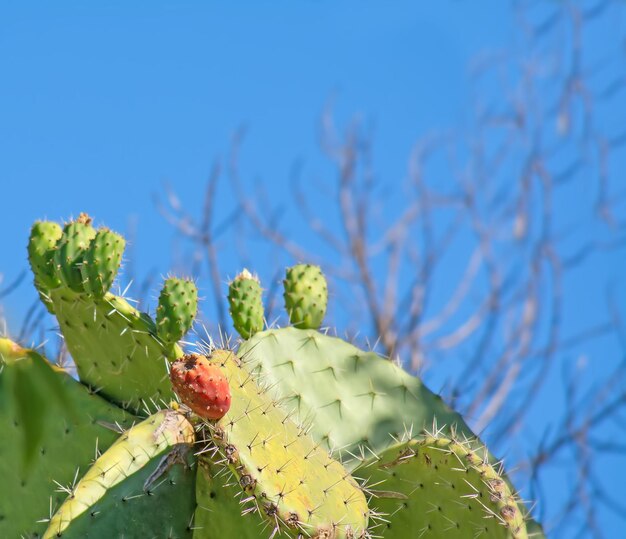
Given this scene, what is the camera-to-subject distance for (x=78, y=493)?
5.25 feet

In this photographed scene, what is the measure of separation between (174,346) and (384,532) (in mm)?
491

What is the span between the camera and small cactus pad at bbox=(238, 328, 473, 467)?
211 cm

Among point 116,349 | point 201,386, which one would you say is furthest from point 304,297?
point 201,386

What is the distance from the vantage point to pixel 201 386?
5.03 ft

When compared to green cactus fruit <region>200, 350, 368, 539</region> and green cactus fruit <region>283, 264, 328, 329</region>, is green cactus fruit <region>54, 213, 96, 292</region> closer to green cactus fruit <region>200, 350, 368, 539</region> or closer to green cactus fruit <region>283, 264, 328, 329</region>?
green cactus fruit <region>200, 350, 368, 539</region>

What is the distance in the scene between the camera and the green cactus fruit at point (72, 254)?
6.67 ft

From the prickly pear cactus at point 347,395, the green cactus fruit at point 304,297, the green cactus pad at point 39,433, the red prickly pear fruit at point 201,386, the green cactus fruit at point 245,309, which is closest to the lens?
the red prickly pear fruit at point 201,386

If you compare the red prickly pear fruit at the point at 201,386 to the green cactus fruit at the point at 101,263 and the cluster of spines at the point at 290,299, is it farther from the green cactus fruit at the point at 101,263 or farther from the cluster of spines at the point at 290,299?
the cluster of spines at the point at 290,299

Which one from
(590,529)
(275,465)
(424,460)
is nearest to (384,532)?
(424,460)

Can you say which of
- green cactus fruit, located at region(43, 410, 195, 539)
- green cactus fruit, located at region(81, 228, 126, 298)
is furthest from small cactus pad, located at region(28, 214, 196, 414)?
green cactus fruit, located at region(43, 410, 195, 539)

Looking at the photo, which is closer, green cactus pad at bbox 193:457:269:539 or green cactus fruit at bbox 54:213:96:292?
green cactus pad at bbox 193:457:269:539

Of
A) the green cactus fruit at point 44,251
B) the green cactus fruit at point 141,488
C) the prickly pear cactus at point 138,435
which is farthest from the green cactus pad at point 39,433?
the green cactus fruit at point 141,488

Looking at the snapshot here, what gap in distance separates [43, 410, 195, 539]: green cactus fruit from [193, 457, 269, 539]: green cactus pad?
2 cm

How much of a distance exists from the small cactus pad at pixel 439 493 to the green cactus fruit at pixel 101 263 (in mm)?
564
